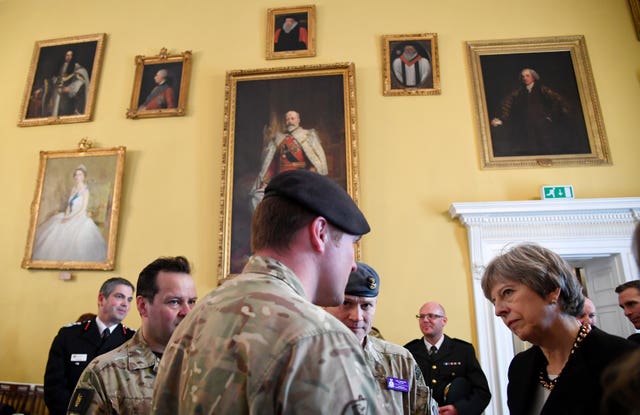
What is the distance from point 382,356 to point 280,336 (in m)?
1.63

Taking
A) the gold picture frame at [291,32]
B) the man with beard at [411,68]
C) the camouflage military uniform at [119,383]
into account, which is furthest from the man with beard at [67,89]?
the camouflage military uniform at [119,383]

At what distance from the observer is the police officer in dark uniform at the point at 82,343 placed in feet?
14.5

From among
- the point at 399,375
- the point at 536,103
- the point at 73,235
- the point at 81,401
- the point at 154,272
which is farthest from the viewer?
the point at 73,235

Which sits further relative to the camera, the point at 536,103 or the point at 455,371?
the point at 536,103

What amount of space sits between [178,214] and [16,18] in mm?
5185

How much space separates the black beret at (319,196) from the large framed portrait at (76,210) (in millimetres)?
6089

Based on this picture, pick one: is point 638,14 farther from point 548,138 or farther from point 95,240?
point 95,240

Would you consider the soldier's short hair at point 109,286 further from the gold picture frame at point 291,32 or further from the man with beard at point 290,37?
the man with beard at point 290,37

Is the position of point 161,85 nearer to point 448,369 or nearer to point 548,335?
point 448,369

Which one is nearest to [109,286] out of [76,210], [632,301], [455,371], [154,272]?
[154,272]

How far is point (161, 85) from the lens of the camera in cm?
747

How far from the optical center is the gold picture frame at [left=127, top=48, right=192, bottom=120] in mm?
7309

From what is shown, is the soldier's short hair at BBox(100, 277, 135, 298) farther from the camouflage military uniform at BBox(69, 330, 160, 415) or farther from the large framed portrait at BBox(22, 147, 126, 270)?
the camouflage military uniform at BBox(69, 330, 160, 415)

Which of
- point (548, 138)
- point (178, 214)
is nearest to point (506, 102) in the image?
point (548, 138)
